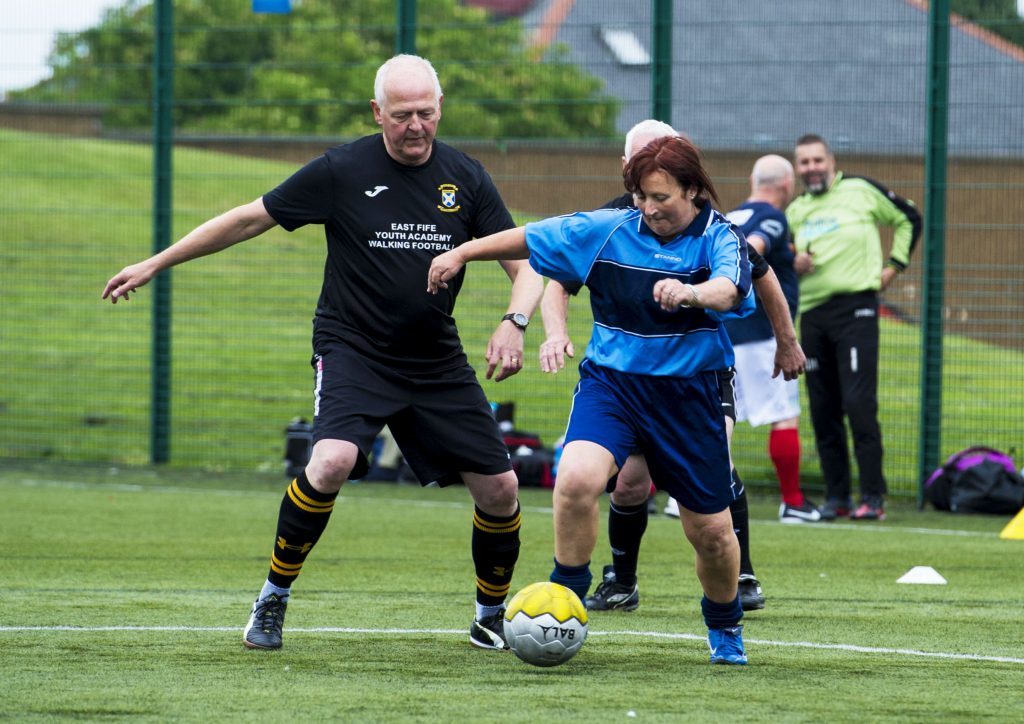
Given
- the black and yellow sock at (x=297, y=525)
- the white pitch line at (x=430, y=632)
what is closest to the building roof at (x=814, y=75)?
the white pitch line at (x=430, y=632)

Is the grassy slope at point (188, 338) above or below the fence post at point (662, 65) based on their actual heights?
below

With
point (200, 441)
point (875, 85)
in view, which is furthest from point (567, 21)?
point (200, 441)

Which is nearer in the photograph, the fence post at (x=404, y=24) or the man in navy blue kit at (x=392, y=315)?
the man in navy blue kit at (x=392, y=315)

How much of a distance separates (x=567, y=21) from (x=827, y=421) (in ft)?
13.3

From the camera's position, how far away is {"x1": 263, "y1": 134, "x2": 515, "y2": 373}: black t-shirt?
5.98 meters

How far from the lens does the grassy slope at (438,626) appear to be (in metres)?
4.98

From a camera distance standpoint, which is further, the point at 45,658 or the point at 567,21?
the point at 567,21

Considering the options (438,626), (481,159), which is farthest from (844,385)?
(438,626)

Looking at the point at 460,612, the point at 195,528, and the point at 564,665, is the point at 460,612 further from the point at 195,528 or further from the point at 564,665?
the point at 195,528

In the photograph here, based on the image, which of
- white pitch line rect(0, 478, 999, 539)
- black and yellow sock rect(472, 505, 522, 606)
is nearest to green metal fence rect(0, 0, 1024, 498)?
white pitch line rect(0, 478, 999, 539)

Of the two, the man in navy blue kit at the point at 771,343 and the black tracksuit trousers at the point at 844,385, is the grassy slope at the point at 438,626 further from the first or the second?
the black tracksuit trousers at the point at 844,385

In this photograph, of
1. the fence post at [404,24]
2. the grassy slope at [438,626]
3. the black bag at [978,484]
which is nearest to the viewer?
the grassy slope at [438,626]

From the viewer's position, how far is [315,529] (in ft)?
19.3

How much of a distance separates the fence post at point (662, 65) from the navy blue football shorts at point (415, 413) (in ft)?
23.1
